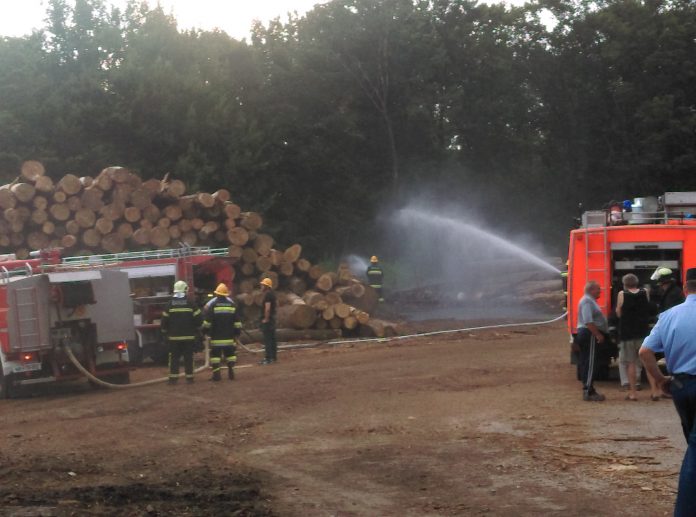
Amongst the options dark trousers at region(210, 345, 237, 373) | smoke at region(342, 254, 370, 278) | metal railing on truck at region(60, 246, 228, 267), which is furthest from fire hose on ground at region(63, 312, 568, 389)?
smoke at region(342, 254, 370, 278)

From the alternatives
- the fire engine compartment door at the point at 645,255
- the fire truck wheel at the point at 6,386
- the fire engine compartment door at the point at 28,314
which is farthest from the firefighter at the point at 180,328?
the fire engine compartment door at the point at 645,255

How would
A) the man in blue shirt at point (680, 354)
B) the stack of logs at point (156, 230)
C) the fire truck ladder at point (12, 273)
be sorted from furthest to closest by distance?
the stack of logs at point (156, 230) → the fire truck ladder at point (12, 273) → the man in blue shirt at point (680, 354)

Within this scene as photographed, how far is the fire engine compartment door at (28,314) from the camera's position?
15.5 metres

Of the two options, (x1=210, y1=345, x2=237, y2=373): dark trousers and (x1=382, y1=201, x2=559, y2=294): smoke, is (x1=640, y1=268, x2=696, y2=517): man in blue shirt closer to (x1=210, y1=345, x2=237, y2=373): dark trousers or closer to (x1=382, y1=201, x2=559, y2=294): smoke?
(x1=210, y1=345, x2=237, y2=373): dark trousers

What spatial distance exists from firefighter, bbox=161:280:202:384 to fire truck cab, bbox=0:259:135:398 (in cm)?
73

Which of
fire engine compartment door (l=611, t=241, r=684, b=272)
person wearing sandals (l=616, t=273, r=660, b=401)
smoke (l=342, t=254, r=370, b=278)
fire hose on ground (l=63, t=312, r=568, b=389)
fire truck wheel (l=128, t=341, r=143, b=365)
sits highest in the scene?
fire engine compartment door (l=611, t=241, r=684, b=272)

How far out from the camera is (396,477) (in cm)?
895

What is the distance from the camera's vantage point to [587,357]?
1316 centimetres

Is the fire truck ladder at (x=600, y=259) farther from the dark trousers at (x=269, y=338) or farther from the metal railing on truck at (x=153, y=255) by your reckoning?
the metal railing on truck at (x=153, y=255)

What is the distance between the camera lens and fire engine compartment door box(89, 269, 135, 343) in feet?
53.6

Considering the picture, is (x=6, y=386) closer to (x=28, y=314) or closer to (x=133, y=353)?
(x=28, y=314)

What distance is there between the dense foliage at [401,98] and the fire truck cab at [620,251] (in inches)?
895

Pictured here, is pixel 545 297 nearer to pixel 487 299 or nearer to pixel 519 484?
pixel 487 299

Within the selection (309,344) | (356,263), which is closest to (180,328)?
(309,344)
